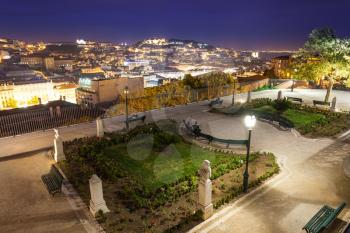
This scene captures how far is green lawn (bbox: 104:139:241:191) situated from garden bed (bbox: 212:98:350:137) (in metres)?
7.23

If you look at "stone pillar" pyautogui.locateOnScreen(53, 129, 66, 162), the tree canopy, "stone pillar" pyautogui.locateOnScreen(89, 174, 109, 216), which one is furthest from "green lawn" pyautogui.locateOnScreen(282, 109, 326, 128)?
"stone pillar" pyautogui.locateOnScreen(53, 129, 66, 162)

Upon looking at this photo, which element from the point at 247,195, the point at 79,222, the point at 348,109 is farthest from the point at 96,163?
the point at 348,109

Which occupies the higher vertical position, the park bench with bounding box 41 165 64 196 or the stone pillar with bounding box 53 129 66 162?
the stone pillar with bounding box 53 129 66 162

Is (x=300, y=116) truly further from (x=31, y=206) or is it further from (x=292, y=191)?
(x=31, y=206)

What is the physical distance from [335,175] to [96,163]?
10.6 meters

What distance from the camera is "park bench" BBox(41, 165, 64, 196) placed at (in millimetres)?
9906

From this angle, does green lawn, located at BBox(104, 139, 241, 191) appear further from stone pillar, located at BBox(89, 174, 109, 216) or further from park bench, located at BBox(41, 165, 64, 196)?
park bench, located at BBox(41, 165, 64, 196)

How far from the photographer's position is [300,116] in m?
20.6

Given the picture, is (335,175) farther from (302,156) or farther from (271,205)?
(271,205)

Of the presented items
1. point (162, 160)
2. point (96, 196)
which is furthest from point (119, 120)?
point (96, 196)

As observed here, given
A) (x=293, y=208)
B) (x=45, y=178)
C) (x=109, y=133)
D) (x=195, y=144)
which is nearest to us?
(x=293, y=208)

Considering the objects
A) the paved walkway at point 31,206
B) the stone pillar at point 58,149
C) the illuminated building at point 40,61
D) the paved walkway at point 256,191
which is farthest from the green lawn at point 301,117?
the illuminated building at point 40,61

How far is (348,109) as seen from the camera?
22844 mm

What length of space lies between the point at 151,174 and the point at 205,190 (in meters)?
3.68
